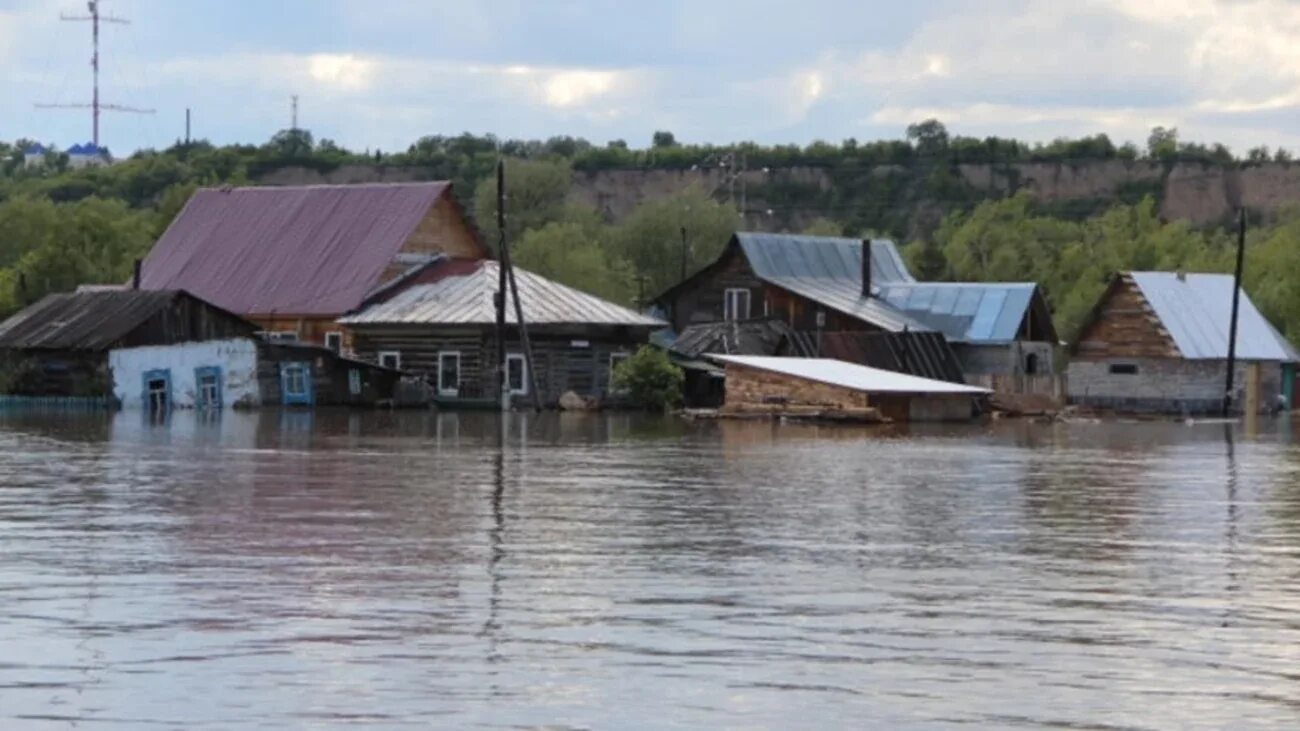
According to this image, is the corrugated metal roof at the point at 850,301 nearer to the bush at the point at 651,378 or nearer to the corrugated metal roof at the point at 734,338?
the corrugated metal roof at the point at 734,338

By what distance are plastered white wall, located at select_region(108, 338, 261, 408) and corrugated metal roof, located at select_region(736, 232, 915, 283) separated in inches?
800

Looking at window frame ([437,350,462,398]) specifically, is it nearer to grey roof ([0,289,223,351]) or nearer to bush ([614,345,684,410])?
bush ([614,345,684,410])

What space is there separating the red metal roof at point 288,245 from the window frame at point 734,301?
971 cm

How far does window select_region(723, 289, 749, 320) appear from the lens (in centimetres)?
8081

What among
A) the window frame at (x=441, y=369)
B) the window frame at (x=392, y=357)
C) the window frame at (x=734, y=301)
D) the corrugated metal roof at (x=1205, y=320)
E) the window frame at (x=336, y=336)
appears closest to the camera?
the window frame at (x=441, y=369)

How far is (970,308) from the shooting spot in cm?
7919

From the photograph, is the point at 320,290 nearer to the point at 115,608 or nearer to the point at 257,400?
the point at 257,400

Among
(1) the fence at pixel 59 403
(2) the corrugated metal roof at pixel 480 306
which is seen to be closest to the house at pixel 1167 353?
(2) the corrugated metal roof at pixel 480 306

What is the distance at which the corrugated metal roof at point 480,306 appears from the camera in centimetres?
6844

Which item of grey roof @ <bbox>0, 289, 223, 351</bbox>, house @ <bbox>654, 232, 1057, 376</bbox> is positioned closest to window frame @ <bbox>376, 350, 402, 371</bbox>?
grey roof @ <bbox>0, 289, 223, 351</bbox>

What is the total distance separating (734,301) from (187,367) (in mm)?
21591

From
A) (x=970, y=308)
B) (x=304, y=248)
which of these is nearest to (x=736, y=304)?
(x=970, y=308)

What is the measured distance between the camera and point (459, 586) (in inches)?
824

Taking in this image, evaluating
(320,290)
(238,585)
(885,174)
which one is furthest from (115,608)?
(885,174)
